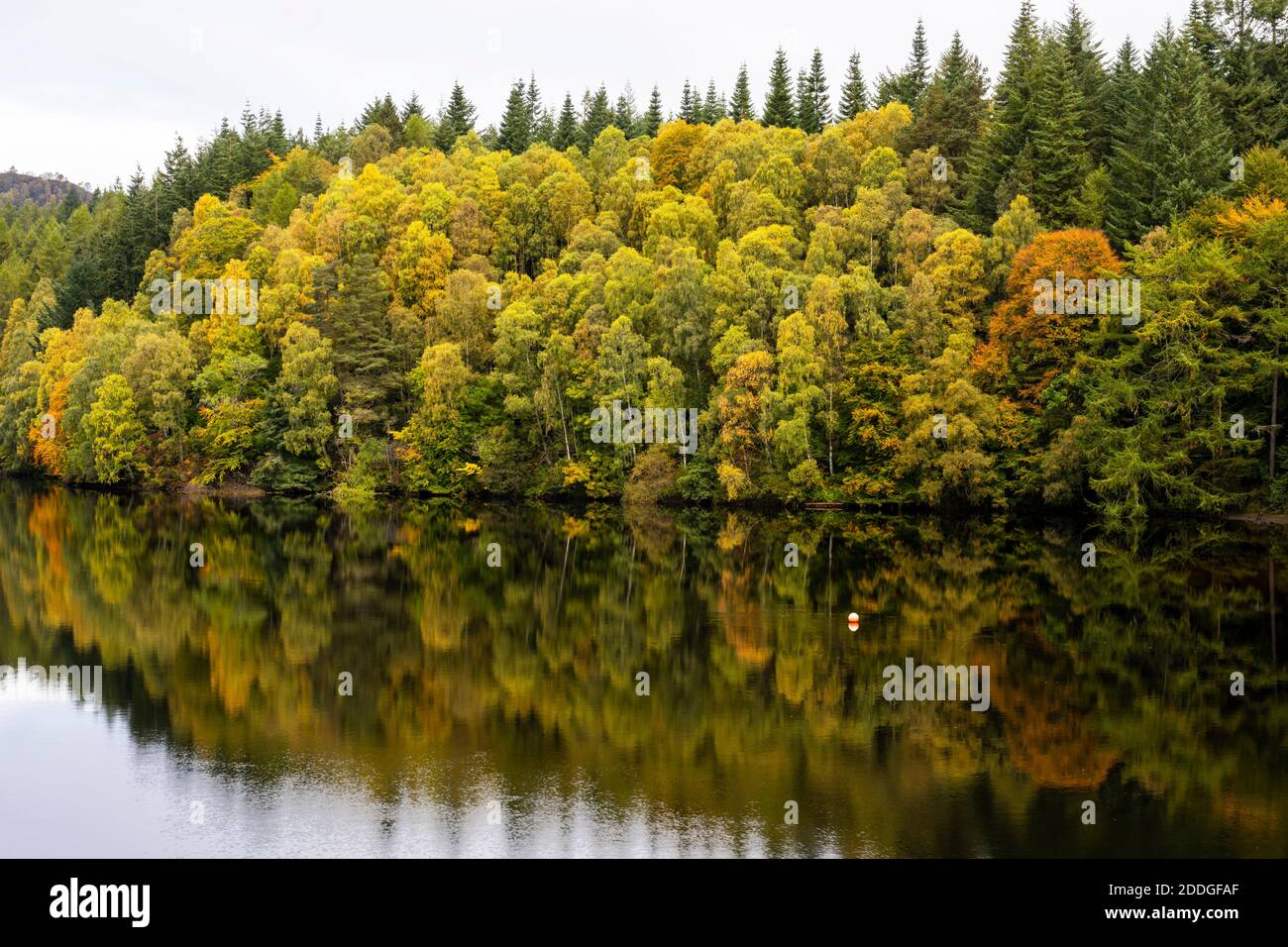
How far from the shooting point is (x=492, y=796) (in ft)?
53.6

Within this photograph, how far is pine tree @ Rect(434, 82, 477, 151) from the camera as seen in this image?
11700 cm

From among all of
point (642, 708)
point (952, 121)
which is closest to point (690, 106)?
point (952, 121)

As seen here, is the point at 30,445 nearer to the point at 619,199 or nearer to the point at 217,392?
the point at 217,392

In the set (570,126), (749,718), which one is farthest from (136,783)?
(570,126)

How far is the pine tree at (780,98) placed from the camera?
101250mm

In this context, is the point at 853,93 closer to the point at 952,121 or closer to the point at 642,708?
the point at 952,121

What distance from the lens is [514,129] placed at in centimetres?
11225

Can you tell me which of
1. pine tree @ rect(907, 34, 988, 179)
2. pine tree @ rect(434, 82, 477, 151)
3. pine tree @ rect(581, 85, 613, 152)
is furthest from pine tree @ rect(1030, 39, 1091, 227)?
pine tree @ rect(434, 82, 477, 151)

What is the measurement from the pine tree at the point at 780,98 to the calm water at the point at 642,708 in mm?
68852

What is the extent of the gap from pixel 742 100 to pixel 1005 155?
149 ft

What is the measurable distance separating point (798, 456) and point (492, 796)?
45.1m

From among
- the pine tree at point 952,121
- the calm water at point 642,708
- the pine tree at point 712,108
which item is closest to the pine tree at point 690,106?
the pine tree at point 712,108

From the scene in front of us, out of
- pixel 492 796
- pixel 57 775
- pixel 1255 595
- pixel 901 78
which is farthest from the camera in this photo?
pixel 901 78

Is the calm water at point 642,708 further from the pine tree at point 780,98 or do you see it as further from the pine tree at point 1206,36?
the pine tree at point 780,98
